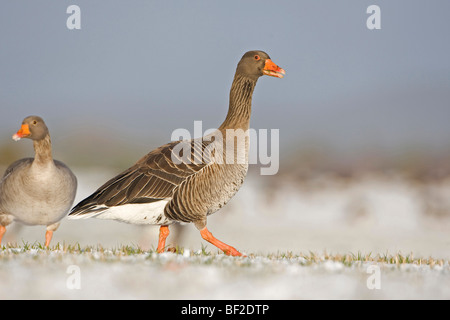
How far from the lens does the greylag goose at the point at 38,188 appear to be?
9.95 m

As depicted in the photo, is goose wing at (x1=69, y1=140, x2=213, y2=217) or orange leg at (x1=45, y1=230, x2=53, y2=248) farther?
orange leg at (x1=45, y1=230, x2=53, y2=248)

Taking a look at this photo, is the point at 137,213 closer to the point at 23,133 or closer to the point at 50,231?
the point at 50,231

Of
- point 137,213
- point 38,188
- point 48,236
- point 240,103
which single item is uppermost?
point 240,103

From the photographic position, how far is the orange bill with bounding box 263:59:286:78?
1051cm

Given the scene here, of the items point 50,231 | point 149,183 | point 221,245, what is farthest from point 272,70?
point 50,231

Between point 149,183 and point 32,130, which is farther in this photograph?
point 32,130

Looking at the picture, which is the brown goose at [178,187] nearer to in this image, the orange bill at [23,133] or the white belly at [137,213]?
the white belly at [137,213]

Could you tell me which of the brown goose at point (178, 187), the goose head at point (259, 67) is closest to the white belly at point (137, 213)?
the brown goose at point (178, 187)

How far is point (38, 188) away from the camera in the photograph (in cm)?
991

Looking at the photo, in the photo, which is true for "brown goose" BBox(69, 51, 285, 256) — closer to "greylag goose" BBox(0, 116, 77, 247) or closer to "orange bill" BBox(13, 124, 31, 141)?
"greylag goose" BBox(0, 116, 77, 247)

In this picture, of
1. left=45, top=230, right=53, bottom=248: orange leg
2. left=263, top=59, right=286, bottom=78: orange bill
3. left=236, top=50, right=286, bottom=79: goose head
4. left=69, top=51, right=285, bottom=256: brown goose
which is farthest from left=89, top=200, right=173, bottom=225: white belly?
left=263, top=59, right=286, bottom=78: orange bill

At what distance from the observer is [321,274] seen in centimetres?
718

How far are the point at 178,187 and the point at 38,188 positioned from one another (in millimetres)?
2639

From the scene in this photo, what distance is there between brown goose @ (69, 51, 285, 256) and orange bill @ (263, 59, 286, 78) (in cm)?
166
